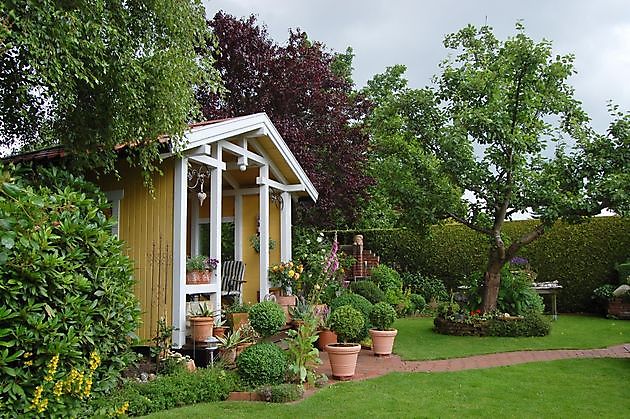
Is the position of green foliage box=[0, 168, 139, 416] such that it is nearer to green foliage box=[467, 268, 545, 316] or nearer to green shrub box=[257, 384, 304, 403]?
green shrub box=[257, 384, 304, 403]

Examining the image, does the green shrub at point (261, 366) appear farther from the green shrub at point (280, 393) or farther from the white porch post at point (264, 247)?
the white porch post at point (264, 247)

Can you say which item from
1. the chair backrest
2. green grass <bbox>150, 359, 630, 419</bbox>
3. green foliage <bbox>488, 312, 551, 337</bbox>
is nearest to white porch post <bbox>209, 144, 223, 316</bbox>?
the chair backrest

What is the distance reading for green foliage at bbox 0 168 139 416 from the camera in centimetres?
369

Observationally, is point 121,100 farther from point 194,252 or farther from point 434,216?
point 434,216

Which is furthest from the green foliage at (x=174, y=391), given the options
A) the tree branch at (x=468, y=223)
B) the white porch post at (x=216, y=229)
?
the tree branch at (x=468, y=223)

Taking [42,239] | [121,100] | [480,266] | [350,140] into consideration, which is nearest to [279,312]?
[121,100]

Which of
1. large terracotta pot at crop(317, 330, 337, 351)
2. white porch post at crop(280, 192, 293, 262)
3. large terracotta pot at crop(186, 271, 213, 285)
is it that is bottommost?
large terracotta pot at crop(317, 330, 337, 351)

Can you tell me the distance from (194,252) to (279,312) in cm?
384

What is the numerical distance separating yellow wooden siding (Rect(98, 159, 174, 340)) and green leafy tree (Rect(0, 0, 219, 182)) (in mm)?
836

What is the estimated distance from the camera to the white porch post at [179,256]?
23.8 feet

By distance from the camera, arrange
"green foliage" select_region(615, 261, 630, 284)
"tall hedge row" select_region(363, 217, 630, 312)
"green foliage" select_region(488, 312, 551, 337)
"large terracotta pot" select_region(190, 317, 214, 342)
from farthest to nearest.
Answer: "tall hedge row" select_region(363, 217, 630, 312), "green foliage" select_region(615, 261, 630, 284), "green foliage" select_region(488, 312, 551, 337), "large terracotta pot" select_region(190, 317, 214, 342)

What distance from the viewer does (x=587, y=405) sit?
5.86 m

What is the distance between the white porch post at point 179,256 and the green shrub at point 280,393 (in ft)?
5.36

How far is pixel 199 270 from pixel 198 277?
100 mm
